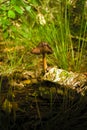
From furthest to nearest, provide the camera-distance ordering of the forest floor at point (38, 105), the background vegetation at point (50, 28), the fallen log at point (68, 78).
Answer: the background vegetation at point (50, 28), the fallen log at point (68, 78), the forest floor at point (38, 105)

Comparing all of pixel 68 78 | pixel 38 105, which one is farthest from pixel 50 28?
pixel 38 105

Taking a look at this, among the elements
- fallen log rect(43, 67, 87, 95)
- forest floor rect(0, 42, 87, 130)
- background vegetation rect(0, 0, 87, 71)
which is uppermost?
background vegetation rect(0, 0, 87, 71)

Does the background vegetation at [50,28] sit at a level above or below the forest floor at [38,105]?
above

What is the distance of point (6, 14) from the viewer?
9.59ft

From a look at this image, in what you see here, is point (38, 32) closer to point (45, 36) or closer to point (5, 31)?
point (45, 36)

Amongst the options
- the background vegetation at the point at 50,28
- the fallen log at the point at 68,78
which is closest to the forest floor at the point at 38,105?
the fallen log at the point at 68,78

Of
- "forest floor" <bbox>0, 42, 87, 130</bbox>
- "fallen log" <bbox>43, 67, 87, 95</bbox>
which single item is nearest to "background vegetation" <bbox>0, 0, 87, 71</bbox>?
"fallen log" <bbox>43, 67, 87, 95</bbox>

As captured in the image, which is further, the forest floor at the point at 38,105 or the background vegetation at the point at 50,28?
the background vegetation at the point at 50,28

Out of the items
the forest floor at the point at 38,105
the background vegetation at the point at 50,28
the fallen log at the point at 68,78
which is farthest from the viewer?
the background vegetation at the point at 50,28

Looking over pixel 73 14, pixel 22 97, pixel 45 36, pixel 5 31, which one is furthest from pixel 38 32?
pixel 22 97

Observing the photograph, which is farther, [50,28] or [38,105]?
[50,28]

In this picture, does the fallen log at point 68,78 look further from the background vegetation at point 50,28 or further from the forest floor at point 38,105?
the background vegetation at point 50,28

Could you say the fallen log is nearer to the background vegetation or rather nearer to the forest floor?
the forest floor

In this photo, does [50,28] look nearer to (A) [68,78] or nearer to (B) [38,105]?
(A) [68,78]
